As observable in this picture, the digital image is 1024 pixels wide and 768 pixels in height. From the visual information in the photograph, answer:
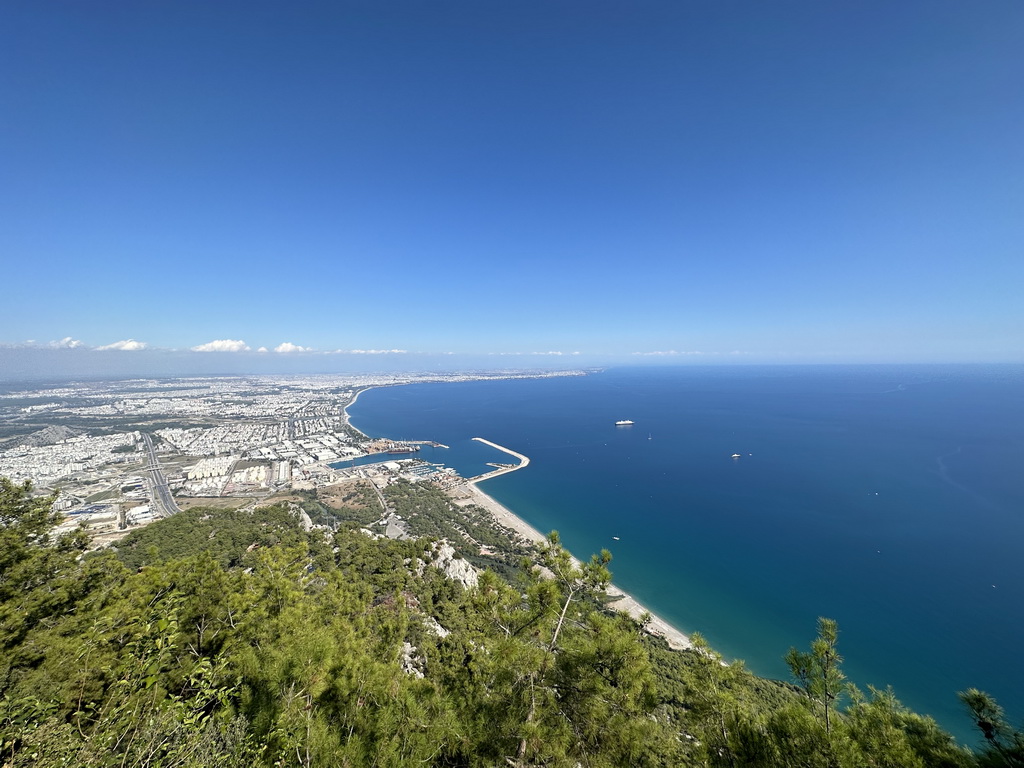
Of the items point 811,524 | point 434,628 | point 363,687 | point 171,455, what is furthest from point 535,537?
point 171,455

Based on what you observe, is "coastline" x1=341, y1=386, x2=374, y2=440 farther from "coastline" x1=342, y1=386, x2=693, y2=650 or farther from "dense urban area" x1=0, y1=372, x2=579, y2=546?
"coastline" x1=342, y1=386, x2=693, y2=650

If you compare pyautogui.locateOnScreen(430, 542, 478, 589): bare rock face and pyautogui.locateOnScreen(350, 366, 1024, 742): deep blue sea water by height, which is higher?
pyautogui.locateOnScreen(430, 542, 478, 589): bare rock face

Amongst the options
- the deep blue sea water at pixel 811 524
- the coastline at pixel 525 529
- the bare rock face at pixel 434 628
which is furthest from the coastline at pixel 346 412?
the bare rock face at pixel 434 628

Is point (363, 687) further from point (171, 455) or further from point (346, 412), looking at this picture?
point (346, 412)

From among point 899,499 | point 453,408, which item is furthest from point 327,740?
point 453,408

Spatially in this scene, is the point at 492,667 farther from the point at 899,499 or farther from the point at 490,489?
the point at 899,499

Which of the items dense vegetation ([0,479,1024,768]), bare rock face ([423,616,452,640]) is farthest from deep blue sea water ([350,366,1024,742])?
dense vegetation ([0,479,1024,768])
